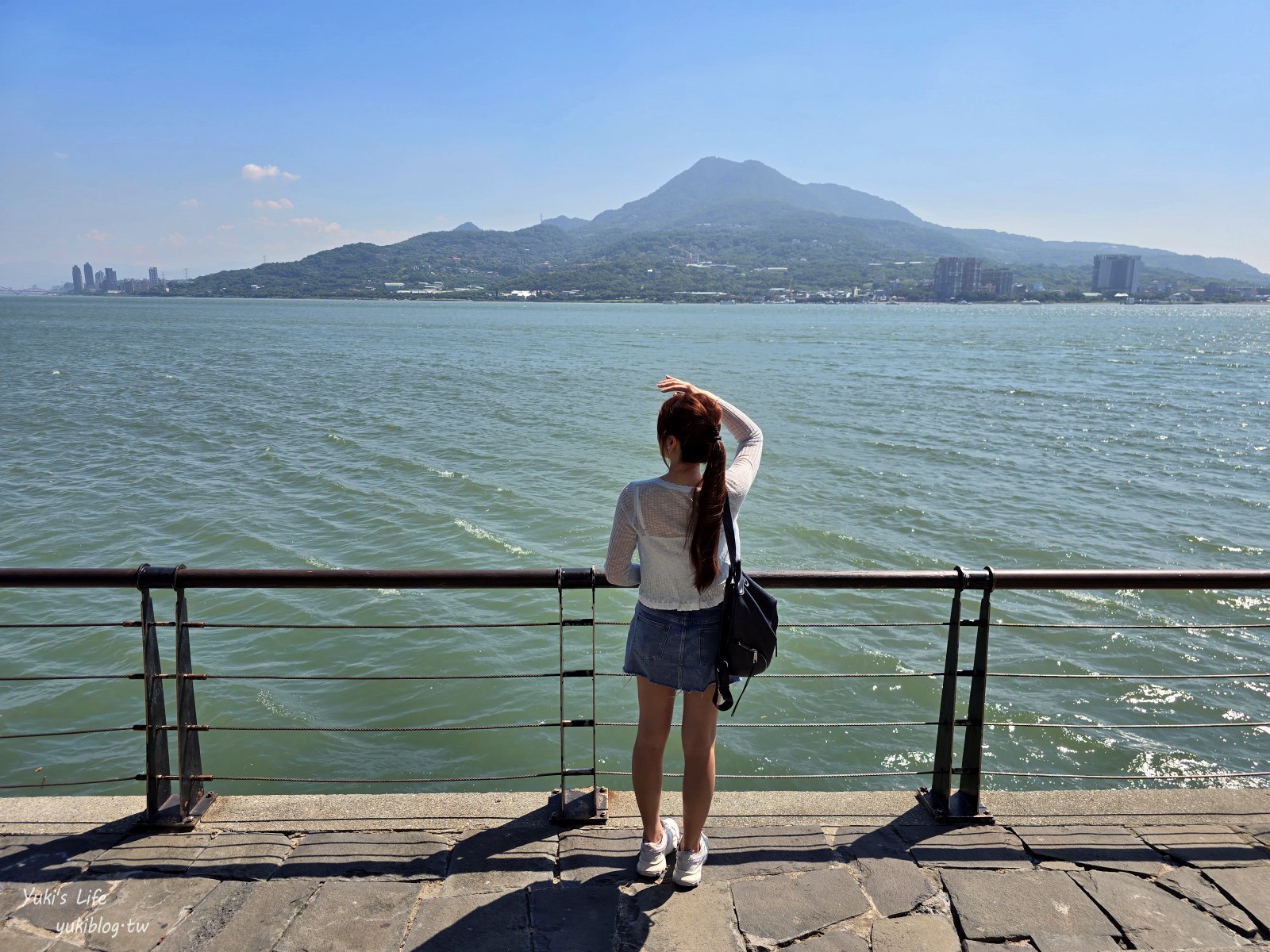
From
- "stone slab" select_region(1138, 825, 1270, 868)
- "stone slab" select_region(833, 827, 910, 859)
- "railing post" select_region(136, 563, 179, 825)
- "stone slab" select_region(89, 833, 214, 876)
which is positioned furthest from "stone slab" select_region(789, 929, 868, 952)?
"railing post" select_region(136, 563, 179, 825)

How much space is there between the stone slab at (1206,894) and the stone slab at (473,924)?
7.07 feet

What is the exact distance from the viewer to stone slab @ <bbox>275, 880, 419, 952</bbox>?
2918 millimetres

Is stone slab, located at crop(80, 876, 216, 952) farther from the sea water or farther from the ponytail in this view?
the ponytail

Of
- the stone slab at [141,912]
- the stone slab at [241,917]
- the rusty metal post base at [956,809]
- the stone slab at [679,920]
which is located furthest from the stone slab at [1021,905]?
the stone slab at [141,912]

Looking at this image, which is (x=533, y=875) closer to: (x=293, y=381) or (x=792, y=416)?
(x=792, y=416)

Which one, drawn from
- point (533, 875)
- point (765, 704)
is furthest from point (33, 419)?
point (533, 875)

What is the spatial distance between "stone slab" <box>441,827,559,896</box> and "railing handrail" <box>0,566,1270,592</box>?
1.03 metres

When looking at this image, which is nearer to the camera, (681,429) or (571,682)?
(681,429)

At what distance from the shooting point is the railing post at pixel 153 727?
11.7ft

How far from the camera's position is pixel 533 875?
329 centimetres

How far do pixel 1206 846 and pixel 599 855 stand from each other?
2493 millimetres

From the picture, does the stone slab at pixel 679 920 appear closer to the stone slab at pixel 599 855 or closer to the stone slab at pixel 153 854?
the stone slab at pixel 599 855

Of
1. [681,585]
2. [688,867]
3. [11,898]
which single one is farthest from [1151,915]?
[11,898]

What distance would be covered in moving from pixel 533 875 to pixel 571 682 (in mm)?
6485
